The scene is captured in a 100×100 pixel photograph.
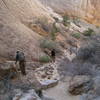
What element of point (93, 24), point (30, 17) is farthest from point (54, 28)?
point (93, 24)

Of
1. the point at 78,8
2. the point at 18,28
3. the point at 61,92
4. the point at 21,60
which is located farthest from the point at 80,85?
the point at 78,8

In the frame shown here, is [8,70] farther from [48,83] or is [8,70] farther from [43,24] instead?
[43,24]

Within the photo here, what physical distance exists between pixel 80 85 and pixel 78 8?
15.1 metres

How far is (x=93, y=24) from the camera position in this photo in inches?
830

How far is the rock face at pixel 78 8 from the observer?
71.3 feet

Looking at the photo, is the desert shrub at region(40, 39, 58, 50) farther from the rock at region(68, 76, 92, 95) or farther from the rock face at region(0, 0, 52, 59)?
the rock at region(68, 76, 92, 95)

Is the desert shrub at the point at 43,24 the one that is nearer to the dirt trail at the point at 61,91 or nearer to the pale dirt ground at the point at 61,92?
the dirt trail at the point at 61,91

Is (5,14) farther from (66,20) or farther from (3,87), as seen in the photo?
(3,87)

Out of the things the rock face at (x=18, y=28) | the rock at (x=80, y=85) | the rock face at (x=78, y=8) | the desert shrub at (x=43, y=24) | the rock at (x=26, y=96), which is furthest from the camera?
the rock face at (x=78, y=8)

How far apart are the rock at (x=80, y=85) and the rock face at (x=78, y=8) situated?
A: 13319mm

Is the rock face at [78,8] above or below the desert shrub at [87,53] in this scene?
above

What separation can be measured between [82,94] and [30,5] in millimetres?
10307

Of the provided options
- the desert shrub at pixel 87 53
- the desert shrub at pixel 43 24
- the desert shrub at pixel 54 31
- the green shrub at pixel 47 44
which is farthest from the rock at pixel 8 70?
the desert shrub at pixel 43 24

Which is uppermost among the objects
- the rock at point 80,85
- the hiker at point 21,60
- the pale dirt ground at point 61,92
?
the hiker at point 21,60
